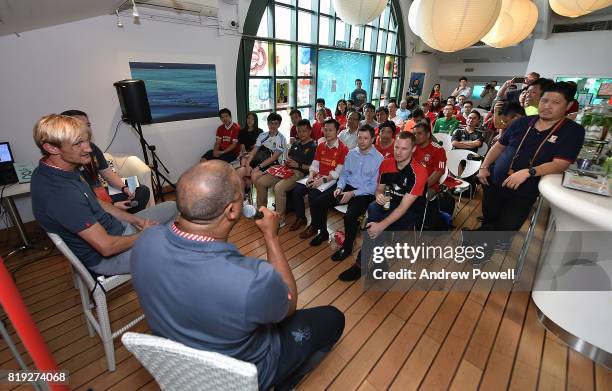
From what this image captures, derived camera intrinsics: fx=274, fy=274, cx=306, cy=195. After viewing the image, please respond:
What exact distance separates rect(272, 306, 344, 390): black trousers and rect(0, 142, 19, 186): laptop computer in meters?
3.29

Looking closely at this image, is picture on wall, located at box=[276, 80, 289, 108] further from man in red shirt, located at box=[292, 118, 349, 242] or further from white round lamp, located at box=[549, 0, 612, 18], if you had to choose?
white round lamp, located at box=[549, 0, 612, 18]

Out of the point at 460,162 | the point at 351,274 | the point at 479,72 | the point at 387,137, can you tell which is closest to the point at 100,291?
the point at 351,274

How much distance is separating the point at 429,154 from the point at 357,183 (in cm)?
89

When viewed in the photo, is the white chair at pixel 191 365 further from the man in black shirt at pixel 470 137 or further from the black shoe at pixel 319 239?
the man in black shirt at pixel 470 137

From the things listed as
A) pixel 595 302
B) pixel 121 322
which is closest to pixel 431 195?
pixel 595 302

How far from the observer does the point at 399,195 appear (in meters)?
2.37

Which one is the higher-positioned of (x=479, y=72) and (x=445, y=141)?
(x=479, y=72)

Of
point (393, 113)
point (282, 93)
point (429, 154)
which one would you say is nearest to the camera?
point (429, 154)

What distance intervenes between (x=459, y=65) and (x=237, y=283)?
14808 mm

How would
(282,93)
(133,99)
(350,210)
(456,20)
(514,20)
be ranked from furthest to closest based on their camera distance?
(282,93) < (133,99) < (514,20) < (350,210) < (456,20)

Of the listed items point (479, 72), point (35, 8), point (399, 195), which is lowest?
point (399, 195)

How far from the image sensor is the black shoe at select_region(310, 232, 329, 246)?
3.05 metres

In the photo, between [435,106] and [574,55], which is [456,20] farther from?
[574,55]

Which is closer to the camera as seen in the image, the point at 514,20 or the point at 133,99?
the point at 514,20
